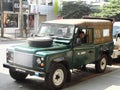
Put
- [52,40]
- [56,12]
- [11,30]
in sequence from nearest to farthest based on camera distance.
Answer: [52,40]
[11,30]
[56,12]

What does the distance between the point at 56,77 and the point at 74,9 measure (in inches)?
1272

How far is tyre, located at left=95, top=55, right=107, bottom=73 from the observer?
1154cm

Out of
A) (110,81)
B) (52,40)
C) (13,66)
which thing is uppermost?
(52,40)

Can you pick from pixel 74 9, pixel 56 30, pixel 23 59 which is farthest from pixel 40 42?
pixel 74 9

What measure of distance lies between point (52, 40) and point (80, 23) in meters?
1.32

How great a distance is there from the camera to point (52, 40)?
9461 millimetres

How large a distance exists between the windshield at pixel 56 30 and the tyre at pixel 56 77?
1.26m

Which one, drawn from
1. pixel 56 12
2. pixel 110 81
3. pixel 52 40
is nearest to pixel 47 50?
pixel 52 40

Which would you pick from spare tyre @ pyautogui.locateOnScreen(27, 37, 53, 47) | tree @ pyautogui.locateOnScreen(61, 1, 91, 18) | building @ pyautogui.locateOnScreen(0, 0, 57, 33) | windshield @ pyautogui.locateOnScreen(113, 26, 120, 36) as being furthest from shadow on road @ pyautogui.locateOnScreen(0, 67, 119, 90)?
tree @ pyautogui.locateOnScreen(61, 1, 91, 18)

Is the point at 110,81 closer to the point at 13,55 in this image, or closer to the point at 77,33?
the point at 77,33

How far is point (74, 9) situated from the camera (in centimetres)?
4069

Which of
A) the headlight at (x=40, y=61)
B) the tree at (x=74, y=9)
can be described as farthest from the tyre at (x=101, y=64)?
the tree at (x=74, y=9)

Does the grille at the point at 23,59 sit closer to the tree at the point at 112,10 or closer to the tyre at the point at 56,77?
the tyre at the point at 56,77

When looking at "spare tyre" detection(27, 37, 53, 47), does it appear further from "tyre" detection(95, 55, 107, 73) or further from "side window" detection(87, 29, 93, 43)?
"tyre" detection(95, 55, 107, 73)
